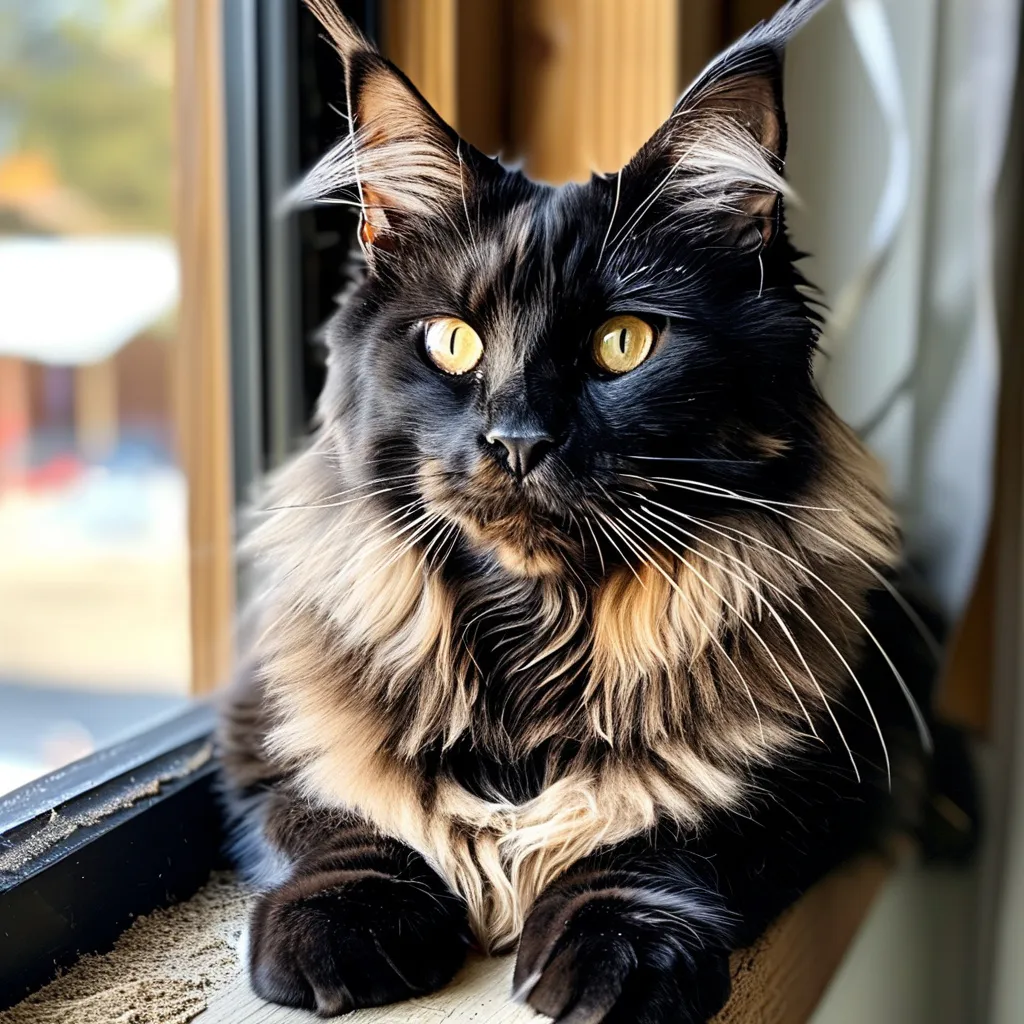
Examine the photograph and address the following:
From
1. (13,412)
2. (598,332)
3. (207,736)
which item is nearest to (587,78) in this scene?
(598,332)

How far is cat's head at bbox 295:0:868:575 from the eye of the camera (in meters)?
0.74

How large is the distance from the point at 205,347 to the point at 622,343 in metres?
0.59

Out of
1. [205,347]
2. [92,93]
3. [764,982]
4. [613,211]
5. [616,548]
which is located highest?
[92,93]

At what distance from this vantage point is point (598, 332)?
0.76 metres

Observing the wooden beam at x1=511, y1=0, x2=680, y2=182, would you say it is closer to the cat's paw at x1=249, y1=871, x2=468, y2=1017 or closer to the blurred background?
the blurred background

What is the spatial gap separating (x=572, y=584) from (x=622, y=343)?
0.18 meters

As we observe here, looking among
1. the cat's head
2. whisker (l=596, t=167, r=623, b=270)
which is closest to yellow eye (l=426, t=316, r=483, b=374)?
the cat's head

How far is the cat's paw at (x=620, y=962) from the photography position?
0.69m

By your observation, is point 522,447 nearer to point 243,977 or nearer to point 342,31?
point 342,31

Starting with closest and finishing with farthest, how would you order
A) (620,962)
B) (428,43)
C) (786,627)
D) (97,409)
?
(620,962)
(786,627)
(428,43)
(97,409)

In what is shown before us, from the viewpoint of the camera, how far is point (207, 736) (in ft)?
3.65

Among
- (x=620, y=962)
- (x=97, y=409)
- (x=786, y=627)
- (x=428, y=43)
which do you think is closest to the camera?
(x=620, y=962)

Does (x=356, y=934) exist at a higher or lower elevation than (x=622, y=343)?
lower

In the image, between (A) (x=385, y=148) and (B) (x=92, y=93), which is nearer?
(A) (x=385, y=148)
